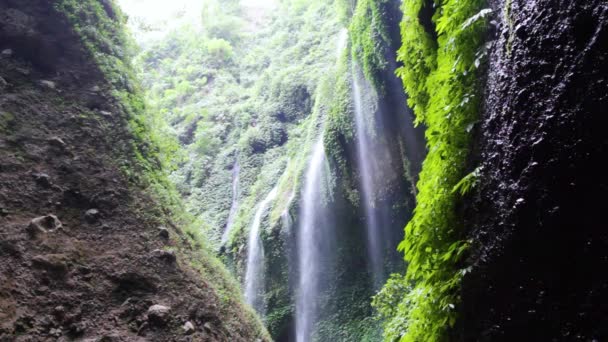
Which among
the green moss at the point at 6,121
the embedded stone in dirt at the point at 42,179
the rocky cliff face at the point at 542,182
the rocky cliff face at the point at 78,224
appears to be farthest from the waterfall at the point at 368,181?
the rocky cliff face at the point at 542,182

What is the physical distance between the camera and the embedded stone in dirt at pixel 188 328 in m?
4.82

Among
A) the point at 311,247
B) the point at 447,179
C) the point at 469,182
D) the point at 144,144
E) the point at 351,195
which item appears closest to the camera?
the point at 469,182

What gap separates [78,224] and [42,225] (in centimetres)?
49

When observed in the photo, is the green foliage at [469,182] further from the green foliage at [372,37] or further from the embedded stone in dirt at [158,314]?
the green foliage at [372,37]

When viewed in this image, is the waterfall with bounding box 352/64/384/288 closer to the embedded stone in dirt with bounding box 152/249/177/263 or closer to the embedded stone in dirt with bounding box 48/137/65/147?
the embedded stone in dirt with bounding box 152/249/177/263

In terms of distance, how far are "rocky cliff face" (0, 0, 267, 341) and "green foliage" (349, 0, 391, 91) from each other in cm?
507

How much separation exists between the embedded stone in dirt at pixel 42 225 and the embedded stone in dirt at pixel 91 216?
0.36 metres

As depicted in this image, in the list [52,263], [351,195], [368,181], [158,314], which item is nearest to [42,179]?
[52,263]

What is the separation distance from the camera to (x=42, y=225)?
4.76 meters

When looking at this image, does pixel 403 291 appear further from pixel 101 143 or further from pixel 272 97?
pixel 272 97

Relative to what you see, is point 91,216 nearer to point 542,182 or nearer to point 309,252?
point 542,182

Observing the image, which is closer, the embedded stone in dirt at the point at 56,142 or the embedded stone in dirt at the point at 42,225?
the embedded stone in dirt at the point at 42,225

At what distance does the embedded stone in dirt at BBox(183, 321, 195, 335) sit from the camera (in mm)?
4816

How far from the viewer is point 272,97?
63.1ft
